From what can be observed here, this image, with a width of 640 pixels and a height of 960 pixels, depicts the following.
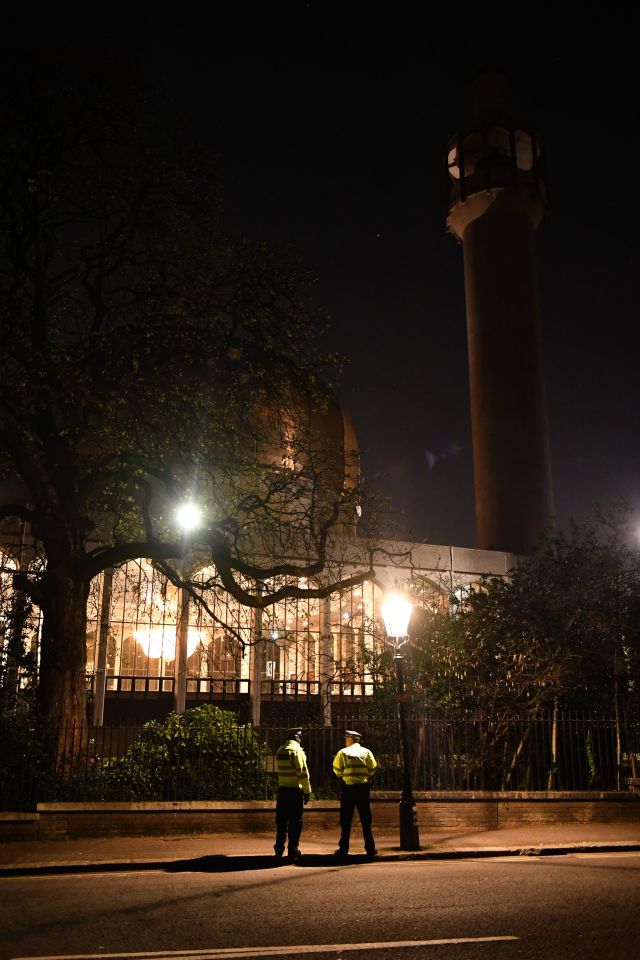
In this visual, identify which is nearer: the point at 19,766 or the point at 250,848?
the point at 250,848

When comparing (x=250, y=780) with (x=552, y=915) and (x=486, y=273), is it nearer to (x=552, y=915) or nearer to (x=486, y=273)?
(x=552, y=915)

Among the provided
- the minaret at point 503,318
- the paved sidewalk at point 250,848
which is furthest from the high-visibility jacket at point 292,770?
the minaret at point 503,318

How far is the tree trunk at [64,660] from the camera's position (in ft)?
48.4

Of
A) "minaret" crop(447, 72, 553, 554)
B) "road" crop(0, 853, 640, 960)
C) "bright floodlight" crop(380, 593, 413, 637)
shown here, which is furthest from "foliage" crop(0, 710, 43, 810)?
"minaret" crop(447, 72, 553, 554)

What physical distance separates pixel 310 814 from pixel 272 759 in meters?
2.54

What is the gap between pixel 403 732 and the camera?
1373cm

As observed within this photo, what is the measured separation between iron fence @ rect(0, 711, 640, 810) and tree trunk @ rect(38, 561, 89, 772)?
0.14 metres

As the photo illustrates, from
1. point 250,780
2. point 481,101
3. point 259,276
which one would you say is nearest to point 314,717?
point 250,780

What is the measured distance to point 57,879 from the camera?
9.93m

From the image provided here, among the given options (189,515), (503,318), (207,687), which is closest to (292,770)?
(189,515)

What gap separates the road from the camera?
6.33 m

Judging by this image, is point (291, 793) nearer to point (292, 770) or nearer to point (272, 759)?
point (292, 770)

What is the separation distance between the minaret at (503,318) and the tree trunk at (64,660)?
1226 inches

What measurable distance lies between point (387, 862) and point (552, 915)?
4.77m
